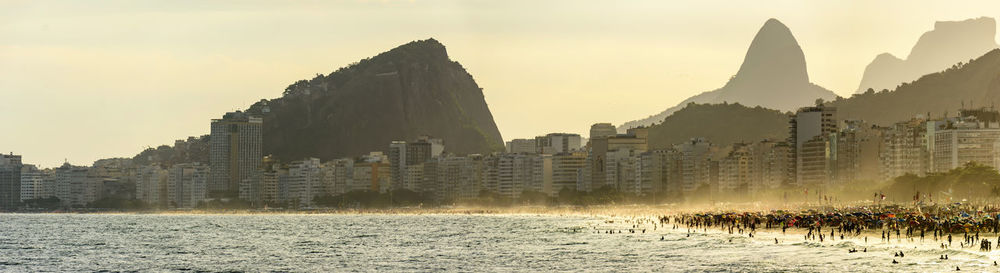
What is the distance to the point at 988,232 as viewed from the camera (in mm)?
106938

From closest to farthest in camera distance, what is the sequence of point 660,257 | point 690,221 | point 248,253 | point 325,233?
point 660,257 < point 248,253 < point 690,221 < point 325,233

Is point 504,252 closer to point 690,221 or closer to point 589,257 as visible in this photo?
point 589,257

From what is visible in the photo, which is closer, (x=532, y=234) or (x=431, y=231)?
(x=532, y=234)

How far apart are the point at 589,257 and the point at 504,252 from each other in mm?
14492

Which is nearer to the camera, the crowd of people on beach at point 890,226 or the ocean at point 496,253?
the ocean at point 496,253

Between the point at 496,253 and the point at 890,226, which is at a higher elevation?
the point at 890,226

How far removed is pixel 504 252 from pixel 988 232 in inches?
1717

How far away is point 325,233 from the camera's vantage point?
596ft

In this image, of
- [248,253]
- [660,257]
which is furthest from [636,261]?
[248,253]

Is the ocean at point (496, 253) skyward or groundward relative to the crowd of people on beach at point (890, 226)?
groundward

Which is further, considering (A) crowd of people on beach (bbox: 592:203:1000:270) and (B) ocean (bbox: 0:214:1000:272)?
(A) crowd of people on beach (bbox: 592:203:1000:270)

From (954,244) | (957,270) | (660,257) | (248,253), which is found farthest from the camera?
(248,253)

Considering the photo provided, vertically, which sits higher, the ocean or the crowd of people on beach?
the crowd of people on beach

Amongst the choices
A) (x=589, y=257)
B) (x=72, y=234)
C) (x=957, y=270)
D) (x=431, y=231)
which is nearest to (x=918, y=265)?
(x=957, y=270)
